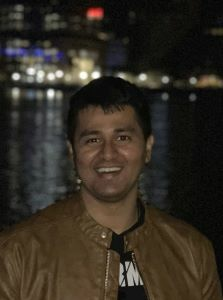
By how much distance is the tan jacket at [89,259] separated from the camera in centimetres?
242

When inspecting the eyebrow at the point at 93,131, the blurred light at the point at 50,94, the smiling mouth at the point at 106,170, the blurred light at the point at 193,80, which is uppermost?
the eyebrow at the point at 93,131

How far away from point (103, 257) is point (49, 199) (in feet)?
31.8

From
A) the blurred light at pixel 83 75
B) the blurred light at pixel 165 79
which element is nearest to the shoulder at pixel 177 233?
the blurred light at pixel 165 79

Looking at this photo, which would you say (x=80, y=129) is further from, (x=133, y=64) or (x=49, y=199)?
(x=133, y=64)

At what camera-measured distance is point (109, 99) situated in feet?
8.45

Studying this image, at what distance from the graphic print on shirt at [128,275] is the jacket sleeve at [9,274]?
0.35 m

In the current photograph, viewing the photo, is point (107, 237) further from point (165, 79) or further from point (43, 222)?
point (165, 79)

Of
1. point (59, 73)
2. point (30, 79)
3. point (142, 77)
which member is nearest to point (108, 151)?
point (142, 77)

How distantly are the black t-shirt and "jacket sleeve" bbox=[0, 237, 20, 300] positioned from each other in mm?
331

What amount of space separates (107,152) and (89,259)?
0.37 m

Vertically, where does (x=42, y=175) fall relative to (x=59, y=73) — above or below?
below

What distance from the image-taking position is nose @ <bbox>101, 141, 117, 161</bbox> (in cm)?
257

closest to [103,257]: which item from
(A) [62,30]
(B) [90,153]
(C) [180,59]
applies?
(B) [90,153]

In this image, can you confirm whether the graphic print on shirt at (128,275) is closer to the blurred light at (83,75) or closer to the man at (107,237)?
the man at (107,237)
